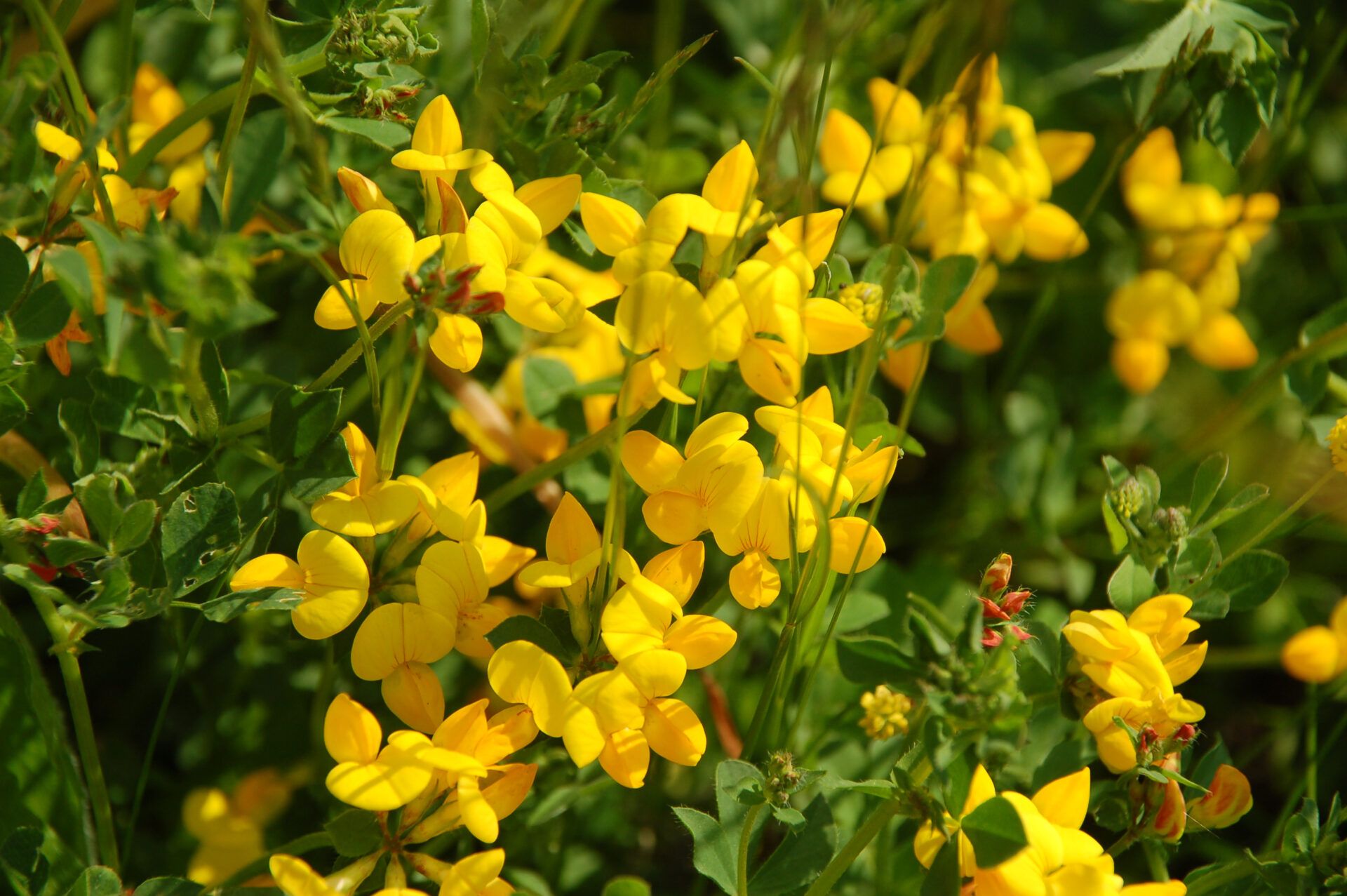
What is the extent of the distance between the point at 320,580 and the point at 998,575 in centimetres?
71

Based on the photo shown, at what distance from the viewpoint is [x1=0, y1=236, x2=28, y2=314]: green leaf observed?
45.1 inches

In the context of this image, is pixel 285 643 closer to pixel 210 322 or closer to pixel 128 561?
pixel 128 561

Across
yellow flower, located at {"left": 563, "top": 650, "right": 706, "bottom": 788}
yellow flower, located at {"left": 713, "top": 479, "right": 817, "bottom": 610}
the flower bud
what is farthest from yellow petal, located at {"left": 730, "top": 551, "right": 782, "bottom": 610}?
the flower bud

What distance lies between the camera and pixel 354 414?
167cm

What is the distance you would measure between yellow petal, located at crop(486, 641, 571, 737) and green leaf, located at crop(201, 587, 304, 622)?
0.71 ft

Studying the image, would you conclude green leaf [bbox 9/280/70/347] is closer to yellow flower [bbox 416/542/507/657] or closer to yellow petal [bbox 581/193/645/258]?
yellow flower [bbox 416/542/507/657]

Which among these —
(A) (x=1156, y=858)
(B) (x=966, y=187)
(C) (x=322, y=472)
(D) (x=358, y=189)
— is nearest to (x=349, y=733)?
(C) (x=322, y=472)

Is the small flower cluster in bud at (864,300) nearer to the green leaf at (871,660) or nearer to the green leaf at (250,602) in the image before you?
the green leaf at (871,660)

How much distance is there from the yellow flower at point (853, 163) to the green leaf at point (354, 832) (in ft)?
3.63

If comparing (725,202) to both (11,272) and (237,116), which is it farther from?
(11,272)

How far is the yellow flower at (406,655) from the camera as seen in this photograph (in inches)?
45.0

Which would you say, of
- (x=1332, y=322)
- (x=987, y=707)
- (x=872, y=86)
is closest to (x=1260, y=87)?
(x=1332, y=322)

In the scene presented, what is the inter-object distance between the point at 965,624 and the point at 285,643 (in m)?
1.11

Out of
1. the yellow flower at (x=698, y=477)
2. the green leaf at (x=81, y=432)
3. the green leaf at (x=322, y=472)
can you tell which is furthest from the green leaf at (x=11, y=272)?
the yellow flower at (x=698, y=477)
